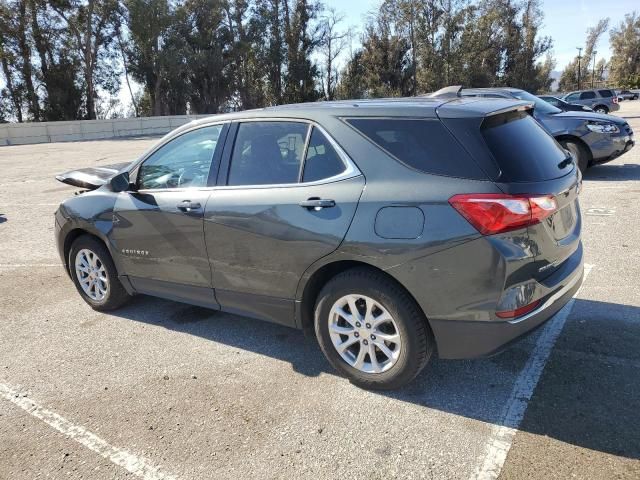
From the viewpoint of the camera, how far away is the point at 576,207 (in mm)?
3359

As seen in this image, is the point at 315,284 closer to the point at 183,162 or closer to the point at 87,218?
the point at 183,162

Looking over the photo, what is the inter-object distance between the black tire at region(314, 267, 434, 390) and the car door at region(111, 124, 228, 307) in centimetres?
113

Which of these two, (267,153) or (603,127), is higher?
(267,153)

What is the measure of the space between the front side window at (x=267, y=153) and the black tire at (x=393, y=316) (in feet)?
2.51

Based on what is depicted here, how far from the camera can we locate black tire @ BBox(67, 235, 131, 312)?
14.9ft

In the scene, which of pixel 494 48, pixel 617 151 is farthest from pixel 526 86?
pixel 617 151

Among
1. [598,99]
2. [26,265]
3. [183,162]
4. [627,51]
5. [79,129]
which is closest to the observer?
[183,162]

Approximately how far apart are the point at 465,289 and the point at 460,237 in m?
0.28

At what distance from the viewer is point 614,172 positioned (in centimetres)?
988

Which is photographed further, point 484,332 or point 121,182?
point 121,182


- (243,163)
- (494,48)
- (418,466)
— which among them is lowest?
(418,466)

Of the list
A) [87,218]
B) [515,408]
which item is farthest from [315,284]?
[87,218]

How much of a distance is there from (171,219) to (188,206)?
22cm

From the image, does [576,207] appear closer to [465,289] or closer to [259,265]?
[465,289]
